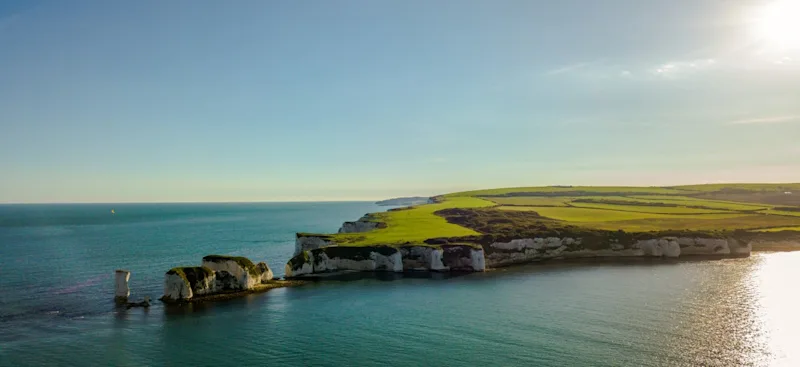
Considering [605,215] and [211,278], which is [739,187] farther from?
[211,278]

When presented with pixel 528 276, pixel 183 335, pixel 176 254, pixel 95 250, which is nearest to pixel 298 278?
pixel 183 335

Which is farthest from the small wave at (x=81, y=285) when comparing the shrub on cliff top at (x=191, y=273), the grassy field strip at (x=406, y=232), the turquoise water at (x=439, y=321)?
the grassy field strip at (x=406, y=232)

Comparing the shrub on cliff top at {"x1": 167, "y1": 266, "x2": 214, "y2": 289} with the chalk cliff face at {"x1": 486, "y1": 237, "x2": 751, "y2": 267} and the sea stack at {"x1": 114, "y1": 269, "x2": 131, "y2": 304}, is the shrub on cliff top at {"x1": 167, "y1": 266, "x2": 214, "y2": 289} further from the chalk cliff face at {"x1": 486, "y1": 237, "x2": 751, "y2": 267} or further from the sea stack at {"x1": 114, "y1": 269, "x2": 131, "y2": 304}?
the chalk cliff face at {"x1": 486, "y1": 237, "x2": 751, "y2": 267}

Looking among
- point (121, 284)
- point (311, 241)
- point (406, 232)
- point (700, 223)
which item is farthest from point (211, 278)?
point (700, 223)

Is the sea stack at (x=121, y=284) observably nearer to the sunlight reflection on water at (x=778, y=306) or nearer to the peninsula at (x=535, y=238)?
the peninsula at (x=535, y=238)

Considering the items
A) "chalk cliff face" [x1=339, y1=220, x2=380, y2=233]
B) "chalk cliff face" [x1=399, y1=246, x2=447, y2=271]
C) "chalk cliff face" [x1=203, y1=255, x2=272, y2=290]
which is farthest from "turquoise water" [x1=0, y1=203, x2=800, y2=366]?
"chalk cliff face" [x1=339, y1=220, x2=380, y2=233]
